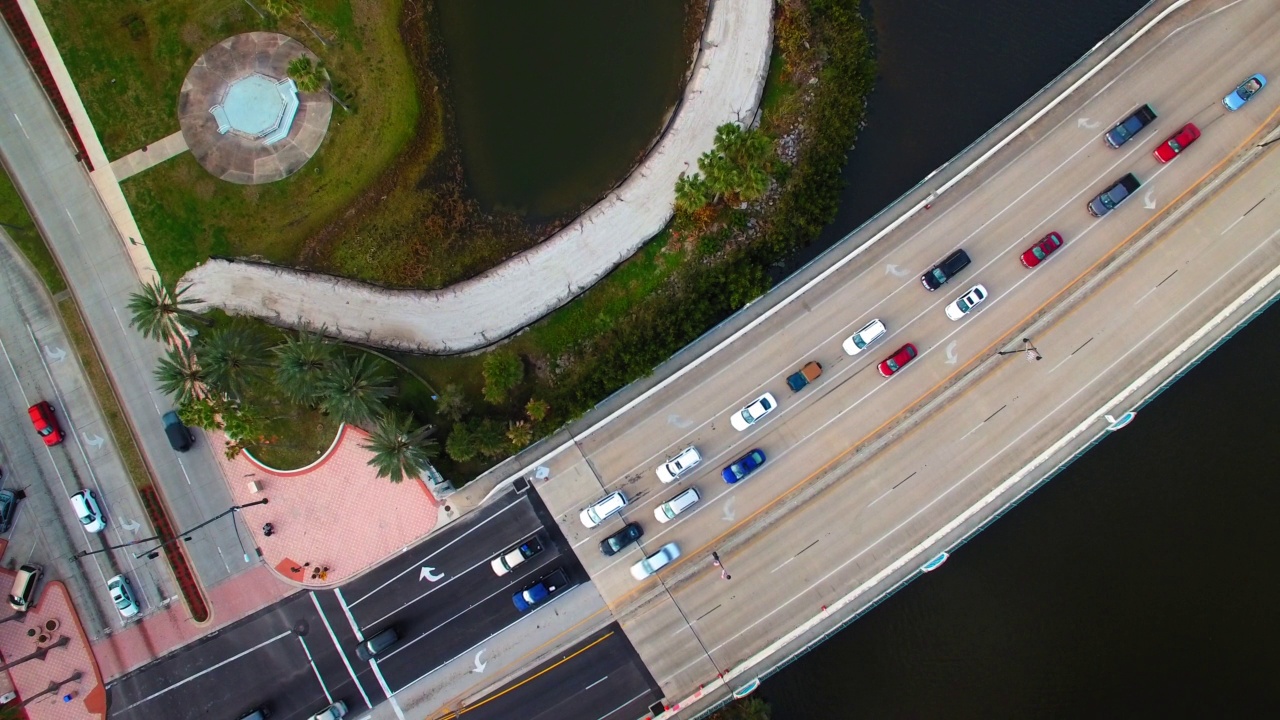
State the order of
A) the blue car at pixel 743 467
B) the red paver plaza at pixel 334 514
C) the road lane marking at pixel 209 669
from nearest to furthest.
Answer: the blue car at pixel 743 467 → the road lane marking at pixel 209 669 → the red paver plaza at pixel 334 514

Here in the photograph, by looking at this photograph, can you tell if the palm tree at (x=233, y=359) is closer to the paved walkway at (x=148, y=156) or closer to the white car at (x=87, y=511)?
the white car at (x=87, y=511)

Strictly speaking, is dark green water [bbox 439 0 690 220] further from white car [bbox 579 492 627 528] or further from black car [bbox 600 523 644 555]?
black car [bbox 600 523 644 555]

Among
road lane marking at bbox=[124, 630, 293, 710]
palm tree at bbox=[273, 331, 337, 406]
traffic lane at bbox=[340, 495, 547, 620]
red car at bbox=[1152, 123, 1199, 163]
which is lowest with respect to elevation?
red car at bbox=[1152, 123, 1199, 163]

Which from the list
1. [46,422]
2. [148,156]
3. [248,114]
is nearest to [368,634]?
[46,422]

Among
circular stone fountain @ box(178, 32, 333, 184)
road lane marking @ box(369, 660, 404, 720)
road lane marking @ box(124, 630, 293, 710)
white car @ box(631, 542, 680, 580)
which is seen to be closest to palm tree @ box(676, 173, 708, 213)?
white car @ box(631, 542, 680, 580)

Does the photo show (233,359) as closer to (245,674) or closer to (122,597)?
(122,597)

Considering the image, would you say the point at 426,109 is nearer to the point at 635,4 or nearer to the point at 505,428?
the point at 635,4

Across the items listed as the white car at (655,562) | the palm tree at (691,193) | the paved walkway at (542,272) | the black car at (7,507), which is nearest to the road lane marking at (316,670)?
the paved walkway at (542,272)
